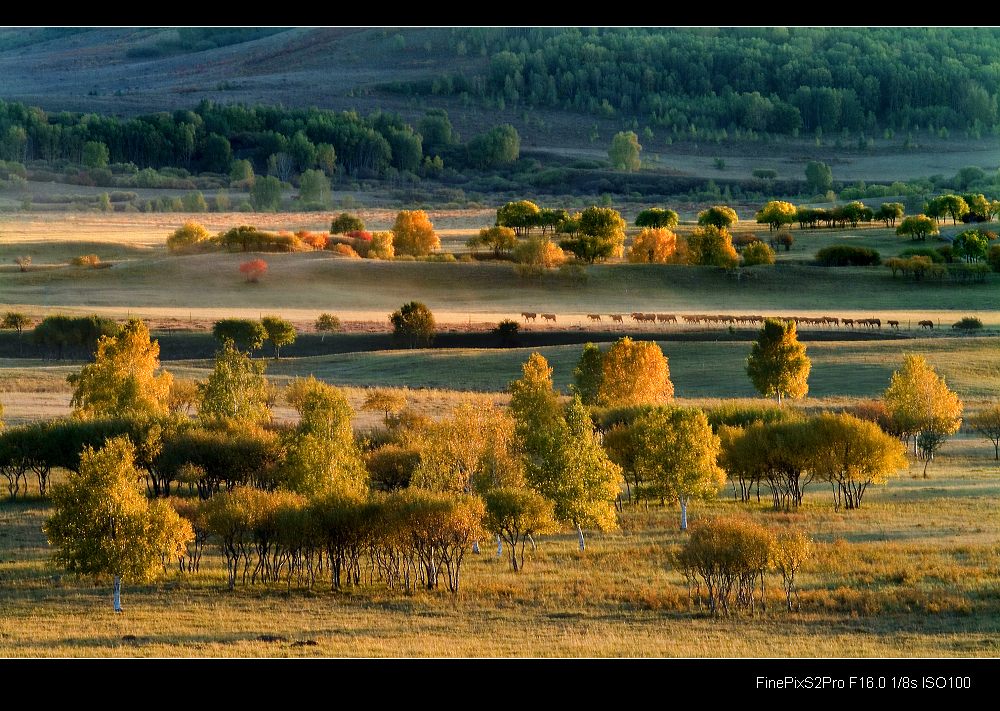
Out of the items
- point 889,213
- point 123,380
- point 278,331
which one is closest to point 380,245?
point 278,331

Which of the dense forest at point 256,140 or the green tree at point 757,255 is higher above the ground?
the dense forest at point 256,140

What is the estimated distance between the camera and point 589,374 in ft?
183

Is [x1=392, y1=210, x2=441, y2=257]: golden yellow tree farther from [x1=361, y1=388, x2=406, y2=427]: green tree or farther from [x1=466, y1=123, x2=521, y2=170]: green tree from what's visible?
[x1=361, y1=388, x2=406, y2=427]: green tree

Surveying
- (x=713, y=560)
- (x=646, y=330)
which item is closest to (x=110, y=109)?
(x=646, y=330)

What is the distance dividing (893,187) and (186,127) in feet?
113

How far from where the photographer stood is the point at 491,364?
195ft

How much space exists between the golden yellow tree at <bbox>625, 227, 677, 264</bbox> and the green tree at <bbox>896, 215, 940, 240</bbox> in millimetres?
12952

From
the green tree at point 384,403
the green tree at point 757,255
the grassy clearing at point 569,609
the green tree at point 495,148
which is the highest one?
the green tree at point 495,148

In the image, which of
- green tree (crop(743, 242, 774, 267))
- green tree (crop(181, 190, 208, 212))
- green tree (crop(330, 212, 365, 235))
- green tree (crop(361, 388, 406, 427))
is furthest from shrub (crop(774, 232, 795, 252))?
green tree (crop(181, 190, 208, 212))

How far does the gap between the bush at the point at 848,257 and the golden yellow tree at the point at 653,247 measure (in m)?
9.04

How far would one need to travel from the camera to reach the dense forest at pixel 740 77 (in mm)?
52469

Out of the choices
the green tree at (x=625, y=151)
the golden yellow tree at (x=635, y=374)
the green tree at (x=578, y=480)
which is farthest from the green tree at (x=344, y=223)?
the green tree at (x=578, y=480)

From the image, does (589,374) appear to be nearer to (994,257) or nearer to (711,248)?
(711,248)

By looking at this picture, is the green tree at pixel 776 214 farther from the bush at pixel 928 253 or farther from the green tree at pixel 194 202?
the green tree at pixel 194 202
